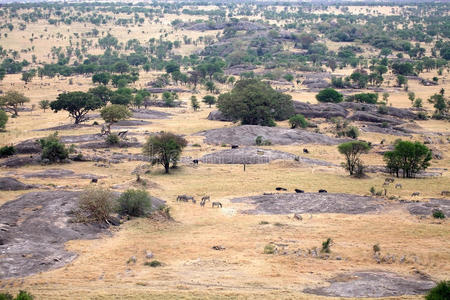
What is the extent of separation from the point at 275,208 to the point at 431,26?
177 m

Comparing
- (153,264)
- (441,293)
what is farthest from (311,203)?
(441,293)

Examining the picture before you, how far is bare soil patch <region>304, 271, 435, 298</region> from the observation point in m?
21.6

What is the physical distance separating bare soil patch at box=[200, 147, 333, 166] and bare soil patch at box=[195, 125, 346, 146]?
6.33 meters

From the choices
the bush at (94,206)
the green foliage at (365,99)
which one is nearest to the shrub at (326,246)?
the bush at (94,206)

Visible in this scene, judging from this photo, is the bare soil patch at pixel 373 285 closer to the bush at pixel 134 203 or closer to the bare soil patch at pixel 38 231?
the bare soil patch at pixel 38 231

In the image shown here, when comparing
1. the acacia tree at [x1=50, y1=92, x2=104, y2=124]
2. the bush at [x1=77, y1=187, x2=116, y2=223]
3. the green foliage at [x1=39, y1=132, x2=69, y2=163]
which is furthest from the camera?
the acacia tree at [x1=50, y1=92, x2=104, y2=124]

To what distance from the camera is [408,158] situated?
46.9 meters

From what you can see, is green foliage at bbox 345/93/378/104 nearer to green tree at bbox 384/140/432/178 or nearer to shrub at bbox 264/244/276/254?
green tree at bbox 384/140/432/178

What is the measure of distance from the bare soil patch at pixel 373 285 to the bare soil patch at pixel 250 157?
2800 centimetres

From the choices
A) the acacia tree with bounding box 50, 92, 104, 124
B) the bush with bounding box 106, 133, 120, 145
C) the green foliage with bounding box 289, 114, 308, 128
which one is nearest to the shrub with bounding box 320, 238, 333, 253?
the bush with bounding box 106, 133, 120, 145

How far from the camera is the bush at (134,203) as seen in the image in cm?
3300

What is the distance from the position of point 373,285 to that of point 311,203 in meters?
14.4

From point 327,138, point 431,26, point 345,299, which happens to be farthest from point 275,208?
point 431,26

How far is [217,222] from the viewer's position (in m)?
32.7
